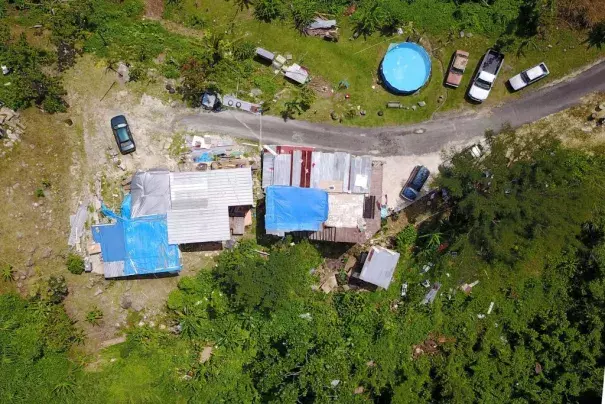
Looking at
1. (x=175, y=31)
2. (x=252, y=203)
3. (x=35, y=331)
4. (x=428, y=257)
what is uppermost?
(x=175, y=31)

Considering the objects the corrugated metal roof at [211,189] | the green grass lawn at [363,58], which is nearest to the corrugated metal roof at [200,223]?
the corrugated metal roof at [211,189]

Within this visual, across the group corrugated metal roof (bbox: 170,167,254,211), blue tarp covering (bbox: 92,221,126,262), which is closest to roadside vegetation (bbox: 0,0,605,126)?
corrugated metal roof (bbox: 170,167,254,211)

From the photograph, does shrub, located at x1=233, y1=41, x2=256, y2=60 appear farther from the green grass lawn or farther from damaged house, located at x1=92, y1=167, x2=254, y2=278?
damaged house, located at x1=92, y1=167, x2=254, y2=278

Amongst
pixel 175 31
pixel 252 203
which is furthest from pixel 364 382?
pixel 175 31

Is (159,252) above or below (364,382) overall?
above

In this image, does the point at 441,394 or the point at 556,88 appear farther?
the point at 556,88

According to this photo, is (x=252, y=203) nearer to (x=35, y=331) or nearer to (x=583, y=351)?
(x=35, y=331)
